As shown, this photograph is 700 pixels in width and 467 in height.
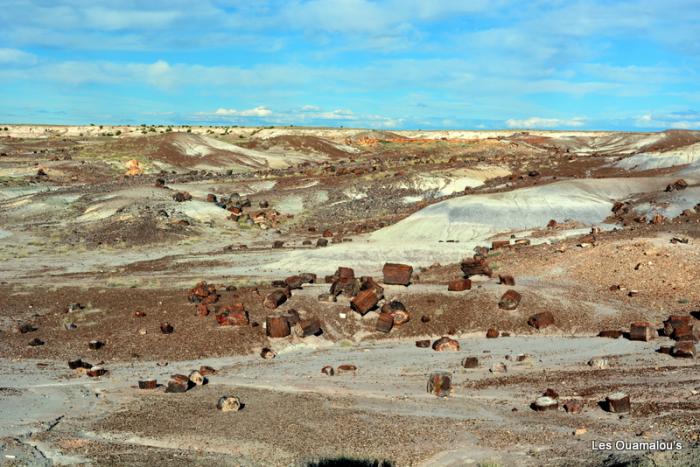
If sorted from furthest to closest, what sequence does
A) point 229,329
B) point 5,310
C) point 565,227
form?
point 565,227
point 5,310
point 229,329

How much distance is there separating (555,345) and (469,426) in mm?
5872

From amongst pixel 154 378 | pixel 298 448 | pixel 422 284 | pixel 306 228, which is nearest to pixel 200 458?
pixel 298 448

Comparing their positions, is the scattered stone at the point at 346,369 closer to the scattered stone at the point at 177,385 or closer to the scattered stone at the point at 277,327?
the scattered stone at the point at 277,327

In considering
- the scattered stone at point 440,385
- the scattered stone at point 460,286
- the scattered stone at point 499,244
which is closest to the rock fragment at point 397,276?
the scattered stone at point 460,286

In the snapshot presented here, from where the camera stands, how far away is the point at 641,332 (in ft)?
51.6

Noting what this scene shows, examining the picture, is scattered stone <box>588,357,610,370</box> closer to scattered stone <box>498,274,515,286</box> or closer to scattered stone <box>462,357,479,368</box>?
scattered stone <box>462,357,479,368</box>

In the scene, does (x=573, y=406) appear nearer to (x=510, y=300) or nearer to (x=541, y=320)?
(x=541, y=320)

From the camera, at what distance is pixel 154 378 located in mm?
14258

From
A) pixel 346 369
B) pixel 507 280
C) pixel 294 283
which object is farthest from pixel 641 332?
pixel 294 283

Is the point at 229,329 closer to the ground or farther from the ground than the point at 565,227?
closer to the ground

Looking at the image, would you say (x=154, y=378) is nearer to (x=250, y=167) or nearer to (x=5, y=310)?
(x=5, y=310)

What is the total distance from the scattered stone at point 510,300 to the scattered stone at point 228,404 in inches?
319

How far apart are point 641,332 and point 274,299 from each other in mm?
8476

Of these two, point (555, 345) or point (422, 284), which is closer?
point (555, 345)
